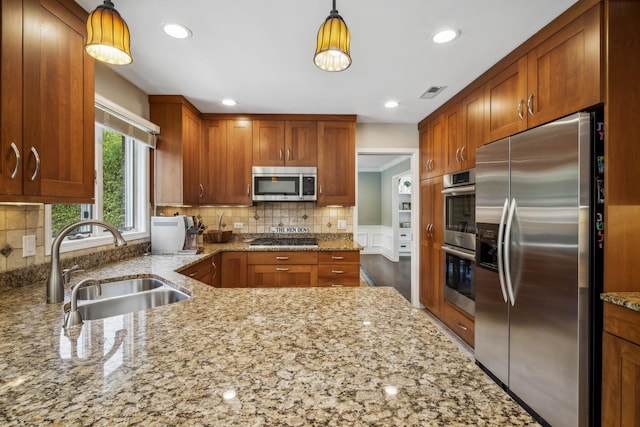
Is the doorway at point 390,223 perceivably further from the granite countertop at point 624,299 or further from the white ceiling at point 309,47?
the granite countertop at point 624,299

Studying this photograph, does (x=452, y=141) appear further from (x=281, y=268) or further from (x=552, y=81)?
(x=281, y=268)

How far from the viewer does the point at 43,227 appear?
5.68 feet

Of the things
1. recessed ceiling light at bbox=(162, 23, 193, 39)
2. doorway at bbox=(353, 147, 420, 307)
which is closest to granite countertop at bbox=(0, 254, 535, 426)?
recessed ceiling light at bbox=(162, 23, 193, 39)

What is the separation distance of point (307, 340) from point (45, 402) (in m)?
0.57

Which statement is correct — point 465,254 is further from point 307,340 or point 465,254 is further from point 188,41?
point 188,41

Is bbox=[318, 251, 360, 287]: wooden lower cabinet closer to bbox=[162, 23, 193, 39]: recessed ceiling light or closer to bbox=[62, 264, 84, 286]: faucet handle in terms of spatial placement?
bbox=[62, 264, 84, 286]: faucet handle

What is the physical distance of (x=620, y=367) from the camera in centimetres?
135

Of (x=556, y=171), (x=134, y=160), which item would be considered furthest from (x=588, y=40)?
(x=134, y=160)

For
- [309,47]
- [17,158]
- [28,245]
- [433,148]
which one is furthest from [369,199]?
[17,158]

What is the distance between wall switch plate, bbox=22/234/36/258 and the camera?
1.60 m

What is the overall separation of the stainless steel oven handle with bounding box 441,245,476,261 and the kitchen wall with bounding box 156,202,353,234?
117cm

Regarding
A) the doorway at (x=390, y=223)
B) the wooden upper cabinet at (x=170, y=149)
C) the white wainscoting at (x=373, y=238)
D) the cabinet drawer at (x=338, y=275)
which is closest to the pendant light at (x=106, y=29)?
the wooden upper cabinet at (x=170, y=149)

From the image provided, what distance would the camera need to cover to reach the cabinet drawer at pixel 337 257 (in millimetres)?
3039

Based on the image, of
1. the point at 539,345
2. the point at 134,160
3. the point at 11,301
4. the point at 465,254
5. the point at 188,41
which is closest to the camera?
the point at 11,301
